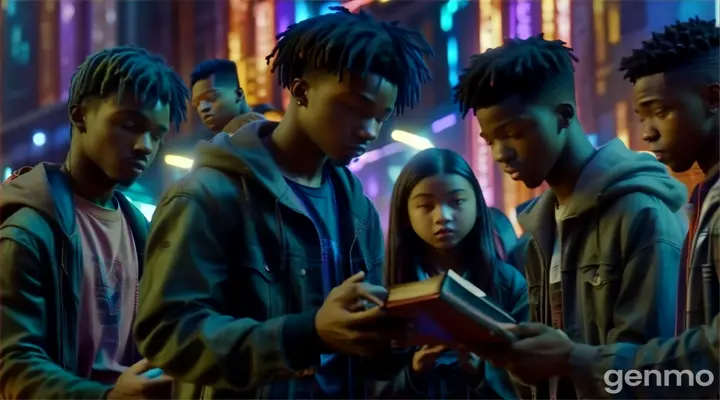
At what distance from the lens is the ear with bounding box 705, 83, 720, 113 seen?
6.73 feet

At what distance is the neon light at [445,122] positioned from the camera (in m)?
4.10

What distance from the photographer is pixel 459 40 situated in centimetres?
412

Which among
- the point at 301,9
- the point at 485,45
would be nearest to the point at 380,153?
the point at 485,45

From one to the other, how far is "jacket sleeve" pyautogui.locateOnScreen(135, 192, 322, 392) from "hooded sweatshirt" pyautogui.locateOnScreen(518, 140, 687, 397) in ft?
1.92

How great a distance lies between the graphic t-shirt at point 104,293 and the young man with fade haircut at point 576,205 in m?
0.97

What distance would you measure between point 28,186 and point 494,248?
45.9 inches

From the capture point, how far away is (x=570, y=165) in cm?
216

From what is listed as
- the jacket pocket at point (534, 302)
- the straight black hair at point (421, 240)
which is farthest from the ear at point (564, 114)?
the jacket pocket at point (534, 302)

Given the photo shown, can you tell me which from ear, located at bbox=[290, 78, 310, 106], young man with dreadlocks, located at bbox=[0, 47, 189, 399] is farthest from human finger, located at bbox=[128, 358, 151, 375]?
ear, located at bbox=[290, 78, 310, 106]

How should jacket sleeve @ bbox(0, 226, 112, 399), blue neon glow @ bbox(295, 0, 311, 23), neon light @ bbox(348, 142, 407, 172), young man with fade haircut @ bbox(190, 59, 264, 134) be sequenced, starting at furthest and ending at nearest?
neon light @ bbox(348, 142, 407, 172) → blue neon glow @ bbox(295, 0, 311, 23) → young man with fade haircut @ bbox(190, 59, 264, 134) → jacket sleeve @ bbox(0, 226, 112, 399)

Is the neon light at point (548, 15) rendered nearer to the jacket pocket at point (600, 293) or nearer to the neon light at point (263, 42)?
the neon light at point (263, 42)

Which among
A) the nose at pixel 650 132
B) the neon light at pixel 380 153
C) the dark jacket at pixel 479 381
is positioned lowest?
the dark jacket at pixel 479 381

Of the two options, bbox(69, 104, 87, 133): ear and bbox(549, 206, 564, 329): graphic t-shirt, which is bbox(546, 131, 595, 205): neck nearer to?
bbox(549, 206, 564, 329): graphic t-shirt

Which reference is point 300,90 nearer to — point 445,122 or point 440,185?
point 440,185
